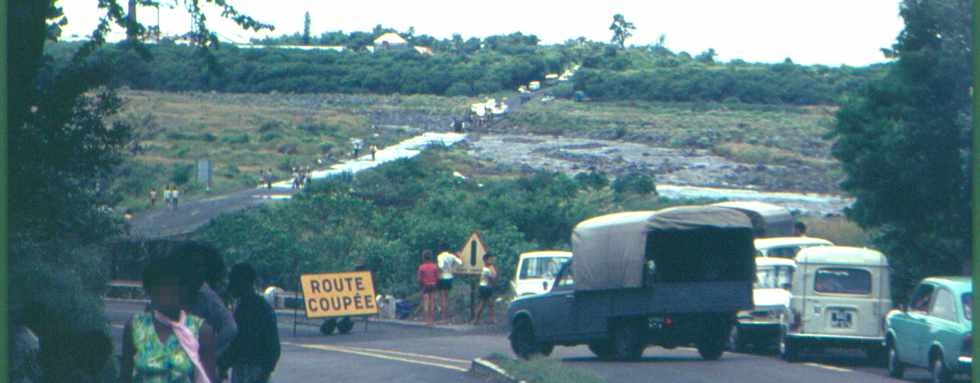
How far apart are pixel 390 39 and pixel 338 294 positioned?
530 feet

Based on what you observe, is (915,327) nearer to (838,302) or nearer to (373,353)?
(838,302)

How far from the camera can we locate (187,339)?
23.1 feet

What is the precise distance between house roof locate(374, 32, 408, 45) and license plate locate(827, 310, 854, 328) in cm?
15652

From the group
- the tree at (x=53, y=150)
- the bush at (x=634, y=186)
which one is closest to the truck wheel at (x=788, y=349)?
the tree at (x=53, y=150)

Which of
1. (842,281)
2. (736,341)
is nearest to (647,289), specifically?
(842,281)

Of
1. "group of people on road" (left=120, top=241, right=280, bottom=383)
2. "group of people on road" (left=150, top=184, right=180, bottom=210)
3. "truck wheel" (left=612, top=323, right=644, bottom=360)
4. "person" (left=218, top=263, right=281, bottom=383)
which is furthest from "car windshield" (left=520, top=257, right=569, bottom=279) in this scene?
"group of people on road" (left=150, top=184, right=180, bottom=210)

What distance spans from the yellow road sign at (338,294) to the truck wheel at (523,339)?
17.6ft

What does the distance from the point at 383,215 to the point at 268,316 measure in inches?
1353

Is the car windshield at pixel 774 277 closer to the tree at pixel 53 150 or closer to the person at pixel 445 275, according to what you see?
the person at pixel 445 275

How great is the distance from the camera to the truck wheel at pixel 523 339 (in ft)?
74.6

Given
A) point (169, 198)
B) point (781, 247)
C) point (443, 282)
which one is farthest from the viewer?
point (169, 198)

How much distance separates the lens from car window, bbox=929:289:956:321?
18156mm

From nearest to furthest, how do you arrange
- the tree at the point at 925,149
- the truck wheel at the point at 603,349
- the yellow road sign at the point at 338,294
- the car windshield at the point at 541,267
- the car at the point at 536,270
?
the truck wheel at the point at 603,349, the yellow road sign at the point at 338,294, the tree at the point at 925,149, the car at the point at 536,270, the car windshield at the point at 541,267

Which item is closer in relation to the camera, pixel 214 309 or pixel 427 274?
pixel 214 309
